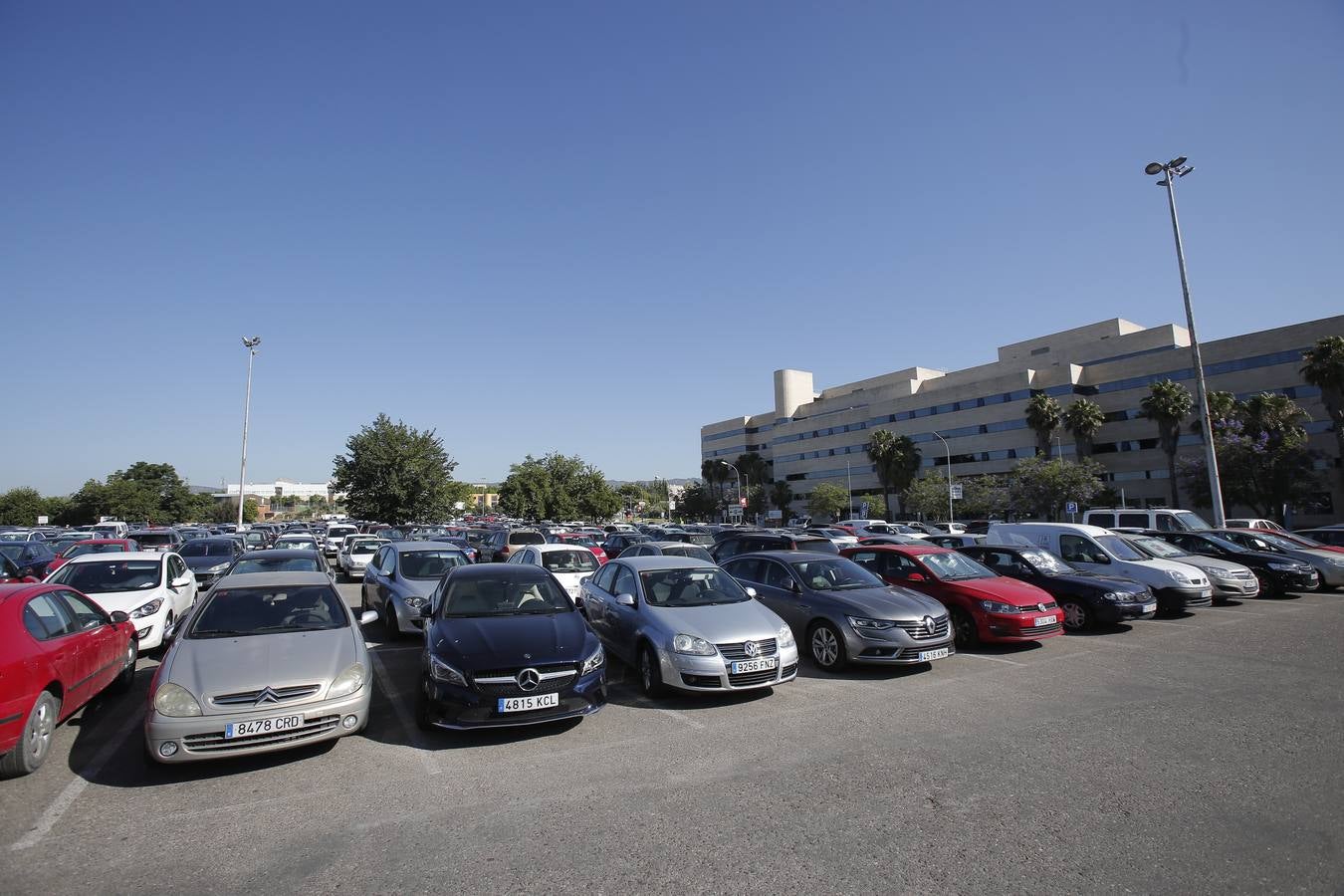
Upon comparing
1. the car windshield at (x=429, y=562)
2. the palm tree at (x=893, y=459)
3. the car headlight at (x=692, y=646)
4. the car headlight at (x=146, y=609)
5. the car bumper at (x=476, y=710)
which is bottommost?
the car bumper at (x=476, y=710)

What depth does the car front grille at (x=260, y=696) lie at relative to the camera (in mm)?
4949

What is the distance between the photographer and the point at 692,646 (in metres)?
6.96

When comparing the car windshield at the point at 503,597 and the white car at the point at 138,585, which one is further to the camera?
the white car at the point at 138,585

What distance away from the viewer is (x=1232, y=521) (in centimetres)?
2722

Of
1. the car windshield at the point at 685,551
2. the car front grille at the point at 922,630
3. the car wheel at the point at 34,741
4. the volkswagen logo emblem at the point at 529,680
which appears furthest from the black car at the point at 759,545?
the car wheel at the point at 34,741

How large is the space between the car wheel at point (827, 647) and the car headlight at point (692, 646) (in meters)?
2.22

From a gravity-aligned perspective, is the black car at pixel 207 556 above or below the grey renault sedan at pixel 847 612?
above

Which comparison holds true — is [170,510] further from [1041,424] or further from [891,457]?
[1041,424]

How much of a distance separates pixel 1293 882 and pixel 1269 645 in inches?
325

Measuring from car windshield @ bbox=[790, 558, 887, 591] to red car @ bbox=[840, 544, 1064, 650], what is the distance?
4.74 ft

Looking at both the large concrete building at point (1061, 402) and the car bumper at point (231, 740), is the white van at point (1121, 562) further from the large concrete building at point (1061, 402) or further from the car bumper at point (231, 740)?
the large concrete building at point (1061, 402)

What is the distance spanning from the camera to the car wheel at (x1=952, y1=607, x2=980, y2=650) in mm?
9805

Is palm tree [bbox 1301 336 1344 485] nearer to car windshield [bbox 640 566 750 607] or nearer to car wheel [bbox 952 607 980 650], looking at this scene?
car wheel [bbox 952 607 980 650]

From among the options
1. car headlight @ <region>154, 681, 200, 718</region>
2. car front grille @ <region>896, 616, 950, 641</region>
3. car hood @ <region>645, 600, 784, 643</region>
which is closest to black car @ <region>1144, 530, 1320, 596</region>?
car front grille @ <region>896, 616, 950, 641</region>
